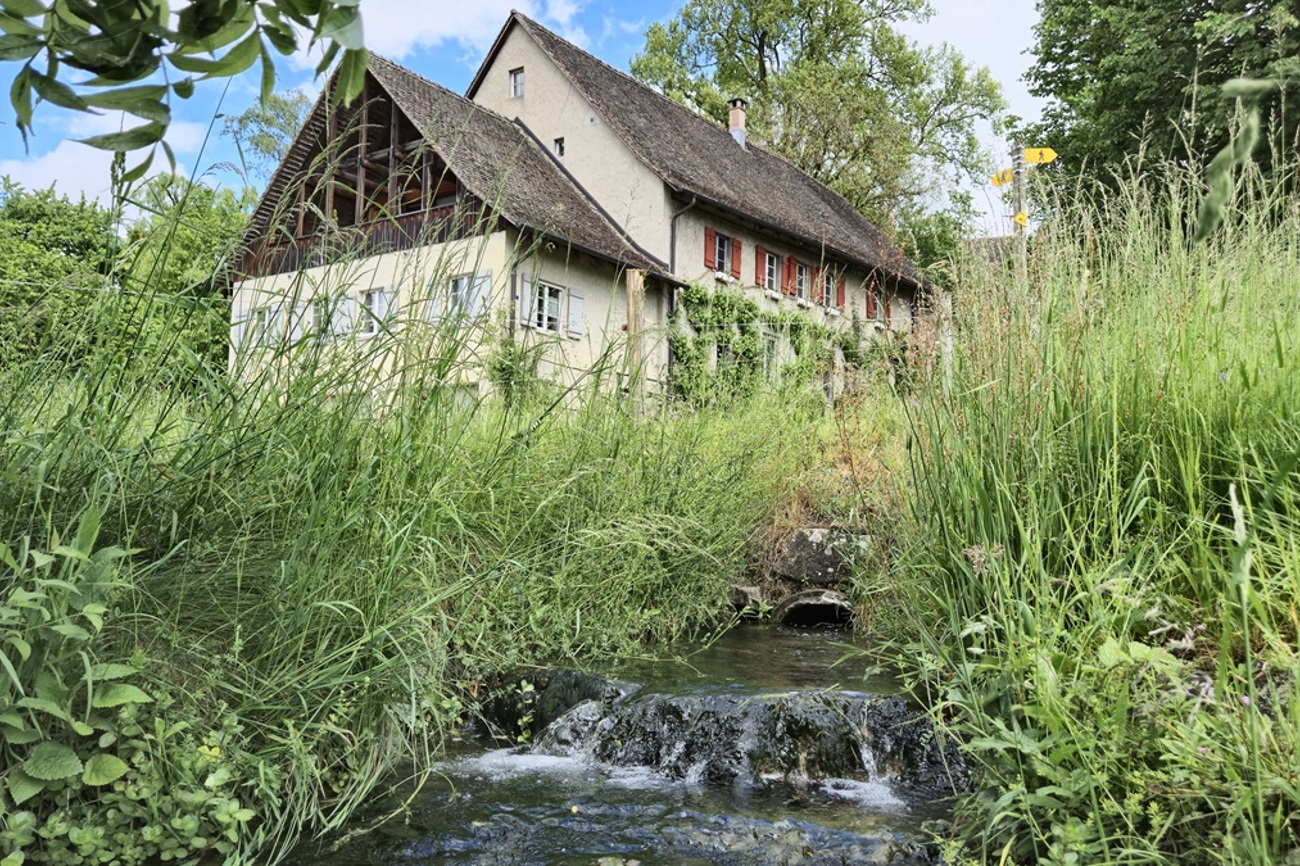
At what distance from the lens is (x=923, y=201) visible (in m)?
30.7

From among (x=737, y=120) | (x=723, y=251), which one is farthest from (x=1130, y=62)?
(x=737, y=120)

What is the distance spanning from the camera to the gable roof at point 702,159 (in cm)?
2216

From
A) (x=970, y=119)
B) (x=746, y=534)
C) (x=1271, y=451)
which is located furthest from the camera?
(x=970, y=119)

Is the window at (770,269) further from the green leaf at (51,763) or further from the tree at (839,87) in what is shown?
the green leaf at (51,763)

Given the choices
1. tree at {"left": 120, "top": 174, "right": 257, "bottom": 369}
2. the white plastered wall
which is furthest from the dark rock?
tree at {"left": 120, "top": 174, "right": 257, "bottom": 369}

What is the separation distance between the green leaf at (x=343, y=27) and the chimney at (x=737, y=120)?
2847 cm

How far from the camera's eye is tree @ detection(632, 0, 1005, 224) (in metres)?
30.8

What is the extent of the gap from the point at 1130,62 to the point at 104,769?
19.7 m

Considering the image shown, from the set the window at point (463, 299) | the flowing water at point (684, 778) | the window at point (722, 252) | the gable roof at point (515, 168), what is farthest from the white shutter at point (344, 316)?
the window at point (722, 252)

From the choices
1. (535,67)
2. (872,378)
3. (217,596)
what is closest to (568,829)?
(217,596)

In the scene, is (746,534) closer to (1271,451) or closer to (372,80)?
(1271,451)

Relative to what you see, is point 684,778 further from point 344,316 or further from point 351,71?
point 351,71

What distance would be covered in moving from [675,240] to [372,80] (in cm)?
700

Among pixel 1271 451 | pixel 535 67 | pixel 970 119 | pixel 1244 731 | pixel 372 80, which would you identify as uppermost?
A: pixel 970 119
